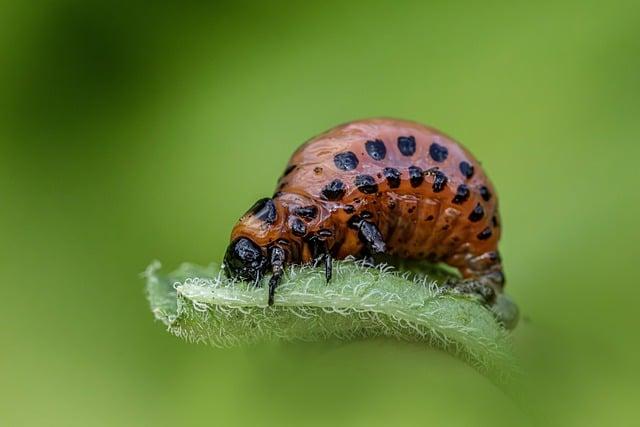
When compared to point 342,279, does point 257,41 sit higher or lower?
higher

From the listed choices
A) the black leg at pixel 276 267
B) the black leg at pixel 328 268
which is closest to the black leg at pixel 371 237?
the black leg at pixel 276 267

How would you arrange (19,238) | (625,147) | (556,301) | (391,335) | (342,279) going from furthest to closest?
(19,238) < (625,147) < (556,301) < (391,335) < (342,279)


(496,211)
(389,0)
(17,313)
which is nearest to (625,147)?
(496,211)

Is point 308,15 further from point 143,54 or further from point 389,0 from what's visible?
point 143,54

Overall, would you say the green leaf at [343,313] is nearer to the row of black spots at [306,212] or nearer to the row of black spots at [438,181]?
the row of black spots at [306,212]

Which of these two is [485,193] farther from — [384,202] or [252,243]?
[252,243]

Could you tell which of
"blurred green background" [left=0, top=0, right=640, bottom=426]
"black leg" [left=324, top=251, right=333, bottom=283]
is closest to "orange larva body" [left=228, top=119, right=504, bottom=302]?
"black leg" [left=324, top=251, right=333, bottom=283]
